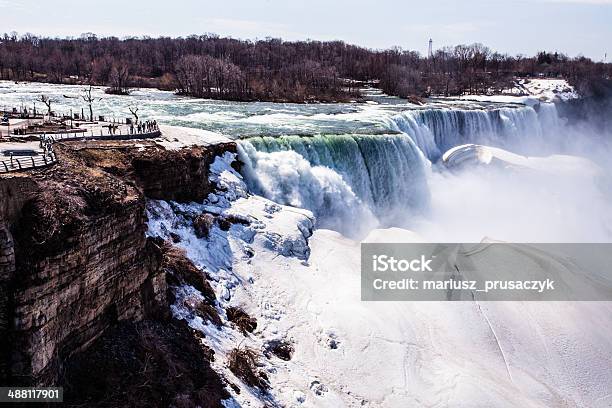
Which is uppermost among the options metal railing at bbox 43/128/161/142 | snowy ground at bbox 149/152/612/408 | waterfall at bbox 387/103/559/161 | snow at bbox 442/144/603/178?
metal railing at bbox 43/128/161/142

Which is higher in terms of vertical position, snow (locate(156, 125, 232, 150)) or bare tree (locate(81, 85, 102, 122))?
bare tree (locate(81, 85, 102, 122))

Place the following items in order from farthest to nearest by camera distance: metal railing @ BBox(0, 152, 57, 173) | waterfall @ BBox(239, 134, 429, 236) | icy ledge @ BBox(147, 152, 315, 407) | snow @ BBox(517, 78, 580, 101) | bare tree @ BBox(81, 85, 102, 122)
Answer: snow @ BBox(517, 78, 580, 101), bare tree @ BBox(81, 85, 102, 122), waterfall @ BBox(239, 134, 429, 236), icy ledge @ BBox(147, 152, 315, 407), metal railing @ BBox(0, 152, 57, 173)

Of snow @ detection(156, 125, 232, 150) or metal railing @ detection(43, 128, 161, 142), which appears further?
snow @ detection(156, 125, 232, 150)

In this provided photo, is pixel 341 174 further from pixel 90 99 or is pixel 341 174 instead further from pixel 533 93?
pixel 533 93

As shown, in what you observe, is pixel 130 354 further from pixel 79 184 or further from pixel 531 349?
pixel 531 349

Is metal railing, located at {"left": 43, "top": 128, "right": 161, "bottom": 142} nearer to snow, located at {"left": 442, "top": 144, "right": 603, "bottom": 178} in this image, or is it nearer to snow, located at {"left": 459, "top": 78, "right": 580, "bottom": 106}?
snow, located at {"left": 442, "top": 144, "right": 603, "bottom": 178}

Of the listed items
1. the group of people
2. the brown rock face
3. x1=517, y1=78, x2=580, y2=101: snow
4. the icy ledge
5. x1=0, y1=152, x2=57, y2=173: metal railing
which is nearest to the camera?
the brown rock face

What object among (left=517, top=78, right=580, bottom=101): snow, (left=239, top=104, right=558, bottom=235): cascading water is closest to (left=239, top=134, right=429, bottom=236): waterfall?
(left=239, top=104, right=558, bottom=235): cascading water
